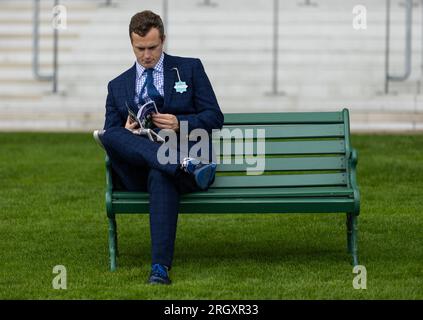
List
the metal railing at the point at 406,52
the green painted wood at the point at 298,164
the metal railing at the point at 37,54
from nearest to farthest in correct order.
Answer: the green painted wood at the point at 298,164 → the metal railing at the point at 406,52 → the metal railing at the point at 37,54

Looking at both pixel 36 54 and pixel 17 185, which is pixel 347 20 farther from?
pixel 17 185

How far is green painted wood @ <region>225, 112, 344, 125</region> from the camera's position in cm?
767

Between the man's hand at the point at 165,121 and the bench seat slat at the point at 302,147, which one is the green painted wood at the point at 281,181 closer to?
the bench seat slat at the point at 302,147

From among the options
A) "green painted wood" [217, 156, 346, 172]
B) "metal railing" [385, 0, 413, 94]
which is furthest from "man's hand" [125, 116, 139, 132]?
"metal railing" [385, 0, 413, 94]

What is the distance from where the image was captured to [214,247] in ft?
26.5

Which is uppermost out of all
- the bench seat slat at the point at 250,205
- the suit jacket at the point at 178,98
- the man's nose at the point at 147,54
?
the man's nose at the point at 147,54

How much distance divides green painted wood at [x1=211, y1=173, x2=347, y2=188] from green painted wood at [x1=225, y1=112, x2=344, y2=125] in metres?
0.37

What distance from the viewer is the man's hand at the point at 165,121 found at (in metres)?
7.16

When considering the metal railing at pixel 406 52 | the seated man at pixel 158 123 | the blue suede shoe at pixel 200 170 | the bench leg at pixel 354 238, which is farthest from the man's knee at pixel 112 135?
the metal railing at pixel 406 52

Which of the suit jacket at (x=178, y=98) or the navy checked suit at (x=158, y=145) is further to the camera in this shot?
the suit jacket at (x=178, y=98)

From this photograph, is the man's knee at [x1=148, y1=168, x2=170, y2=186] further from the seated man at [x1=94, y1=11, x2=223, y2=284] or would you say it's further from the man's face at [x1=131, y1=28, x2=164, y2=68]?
the man's face at [x1=131, y1=28, x2=164, y2=68]

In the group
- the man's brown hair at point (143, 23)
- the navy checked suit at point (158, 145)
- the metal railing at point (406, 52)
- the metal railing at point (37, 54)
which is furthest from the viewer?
the metal railing at point (37, 54)

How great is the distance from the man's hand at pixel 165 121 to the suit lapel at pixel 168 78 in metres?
0.16

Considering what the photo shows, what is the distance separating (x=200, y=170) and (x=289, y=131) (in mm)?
818
